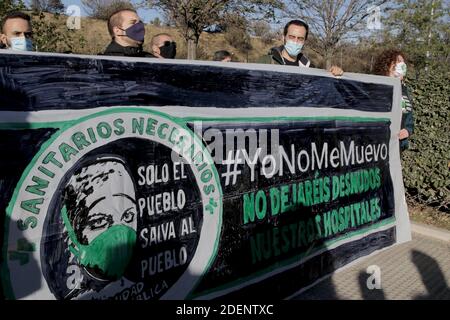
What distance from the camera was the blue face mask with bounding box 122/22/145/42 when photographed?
11.1ft

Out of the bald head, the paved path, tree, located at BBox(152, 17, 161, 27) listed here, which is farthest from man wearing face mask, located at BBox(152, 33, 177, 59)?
tree, located at BBox(152, 17, 161, 27)

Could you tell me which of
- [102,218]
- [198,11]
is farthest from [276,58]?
[198,11]

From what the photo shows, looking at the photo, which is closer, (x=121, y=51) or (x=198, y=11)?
(x=121, y=51)

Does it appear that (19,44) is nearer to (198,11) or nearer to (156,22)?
(198,11)

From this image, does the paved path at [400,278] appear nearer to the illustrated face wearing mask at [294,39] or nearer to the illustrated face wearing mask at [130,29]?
the illustrated face wearing mask at [294,39]

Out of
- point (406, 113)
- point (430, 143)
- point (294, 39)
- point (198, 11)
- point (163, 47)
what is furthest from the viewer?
point (198, 11)

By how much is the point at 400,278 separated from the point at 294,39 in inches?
87.1

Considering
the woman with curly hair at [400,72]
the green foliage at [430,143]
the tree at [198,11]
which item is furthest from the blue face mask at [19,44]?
the tree at [198,11]

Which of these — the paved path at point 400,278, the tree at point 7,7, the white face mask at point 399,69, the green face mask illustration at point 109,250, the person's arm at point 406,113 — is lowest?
the paved path at point 400,278

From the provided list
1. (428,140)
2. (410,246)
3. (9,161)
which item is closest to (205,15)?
(428,140)

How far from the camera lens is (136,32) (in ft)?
11.2

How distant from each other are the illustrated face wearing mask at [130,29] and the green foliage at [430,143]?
395 centimetres

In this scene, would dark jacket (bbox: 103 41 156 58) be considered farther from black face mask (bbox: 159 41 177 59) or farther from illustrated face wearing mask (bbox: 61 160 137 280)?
black face mask (bbox: 159 41 177 59)

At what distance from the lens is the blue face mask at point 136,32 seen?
3.39m
